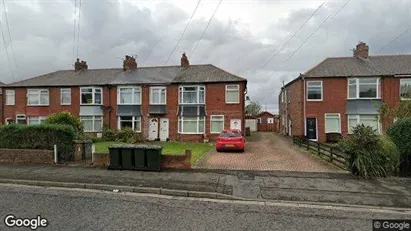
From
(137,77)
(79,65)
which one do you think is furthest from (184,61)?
(79,65)

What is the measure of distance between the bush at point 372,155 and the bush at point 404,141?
0.39m

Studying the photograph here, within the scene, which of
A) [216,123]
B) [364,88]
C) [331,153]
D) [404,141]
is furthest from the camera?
[216,123]

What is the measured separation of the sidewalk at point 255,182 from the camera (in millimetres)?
7480

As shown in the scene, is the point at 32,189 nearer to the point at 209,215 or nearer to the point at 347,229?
the point at 209,215

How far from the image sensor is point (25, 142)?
41.2 ft

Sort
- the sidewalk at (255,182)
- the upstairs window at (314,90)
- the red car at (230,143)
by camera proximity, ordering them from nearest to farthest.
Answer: the sidewalk at (255,182) → the red car at (230,143) → the upstairs window at (314,90)

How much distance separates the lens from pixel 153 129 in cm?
2378

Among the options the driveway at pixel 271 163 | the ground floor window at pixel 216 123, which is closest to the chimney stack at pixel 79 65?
the ground floor window at pixel 216 123

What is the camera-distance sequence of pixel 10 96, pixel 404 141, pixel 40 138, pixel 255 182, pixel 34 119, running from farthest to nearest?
1. pixel 10 96
2. pixel 34 119
3. pixel 40 138
4. pixel 404 141
5. pixel 255 182

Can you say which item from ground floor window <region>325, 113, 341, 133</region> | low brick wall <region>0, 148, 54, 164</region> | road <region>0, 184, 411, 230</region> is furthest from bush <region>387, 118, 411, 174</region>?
low brick wall <region>0, 148, 54, 164</region>

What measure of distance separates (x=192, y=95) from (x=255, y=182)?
15.2 meters

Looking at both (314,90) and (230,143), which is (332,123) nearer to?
(314,90)

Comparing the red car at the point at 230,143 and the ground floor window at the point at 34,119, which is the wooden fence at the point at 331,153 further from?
the ground floor window at the point at 34,119

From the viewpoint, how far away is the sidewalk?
295 inches
